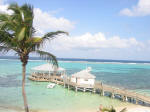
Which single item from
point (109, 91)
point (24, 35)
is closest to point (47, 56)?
point (24, 35)

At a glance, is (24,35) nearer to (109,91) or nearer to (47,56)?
(47,56)

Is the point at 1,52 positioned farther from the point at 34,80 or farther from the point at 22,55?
the point at 34,80

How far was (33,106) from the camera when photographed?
15555 mm

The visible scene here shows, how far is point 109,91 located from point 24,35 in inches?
662

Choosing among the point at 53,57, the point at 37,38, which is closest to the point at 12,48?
the point at 37,38

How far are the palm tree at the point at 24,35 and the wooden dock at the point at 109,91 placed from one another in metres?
14.0

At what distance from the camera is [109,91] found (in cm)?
2056

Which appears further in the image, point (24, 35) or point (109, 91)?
point (109, 91)

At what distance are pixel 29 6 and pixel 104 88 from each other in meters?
17.4

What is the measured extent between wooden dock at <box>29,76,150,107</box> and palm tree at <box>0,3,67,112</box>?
1398 centimetres

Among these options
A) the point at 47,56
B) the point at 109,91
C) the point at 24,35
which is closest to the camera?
the point at 24,35

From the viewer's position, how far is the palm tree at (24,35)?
208 inches

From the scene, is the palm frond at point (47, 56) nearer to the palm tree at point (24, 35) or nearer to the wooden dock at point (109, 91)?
the palm tree at point (24, 35)

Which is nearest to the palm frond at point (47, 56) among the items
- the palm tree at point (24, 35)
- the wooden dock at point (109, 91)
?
the palm tree at point (24, 35)
